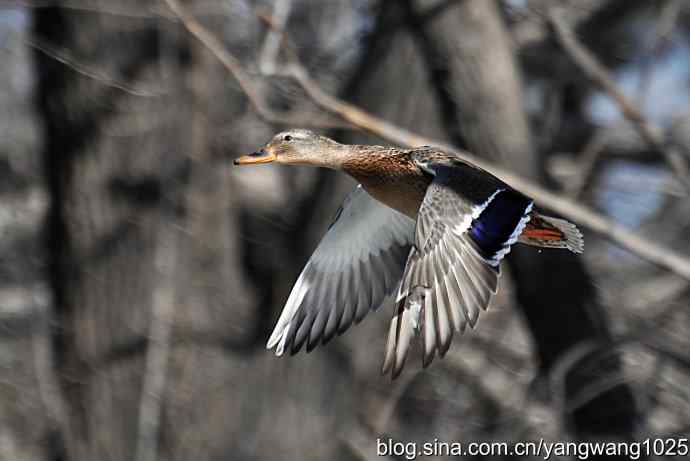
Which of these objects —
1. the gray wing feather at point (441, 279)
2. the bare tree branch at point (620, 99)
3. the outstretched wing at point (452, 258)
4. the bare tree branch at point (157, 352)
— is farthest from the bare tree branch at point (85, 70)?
the gray wing feather at point (441, 279)

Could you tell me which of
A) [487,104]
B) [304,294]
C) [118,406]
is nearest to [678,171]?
[487,104]

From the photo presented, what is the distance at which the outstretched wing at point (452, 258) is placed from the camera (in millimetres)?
3939

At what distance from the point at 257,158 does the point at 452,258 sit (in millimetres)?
1252

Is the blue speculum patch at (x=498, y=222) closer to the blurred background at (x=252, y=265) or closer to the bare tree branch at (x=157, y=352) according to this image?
the blurred background at (x=252, y=265)

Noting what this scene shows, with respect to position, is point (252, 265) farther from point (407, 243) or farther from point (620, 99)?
point (620, 99)

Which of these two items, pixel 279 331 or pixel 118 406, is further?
pixel 118 406

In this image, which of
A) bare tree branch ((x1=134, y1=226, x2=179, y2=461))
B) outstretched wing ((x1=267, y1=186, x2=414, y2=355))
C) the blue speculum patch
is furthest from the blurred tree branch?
bare tree branch ((x1=134, y1=226, x2=179, y2=461))

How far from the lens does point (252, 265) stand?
7484 millimetres

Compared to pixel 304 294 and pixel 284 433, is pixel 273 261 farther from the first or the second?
pixel 304 294

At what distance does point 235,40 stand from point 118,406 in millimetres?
2437

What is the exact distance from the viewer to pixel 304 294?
512cm

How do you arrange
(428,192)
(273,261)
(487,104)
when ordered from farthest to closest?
(273,261) → (487,104) → (428,192)

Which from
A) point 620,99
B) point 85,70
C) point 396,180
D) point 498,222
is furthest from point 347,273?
point 85,70

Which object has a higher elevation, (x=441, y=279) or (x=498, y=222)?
(x=498, y=222)
